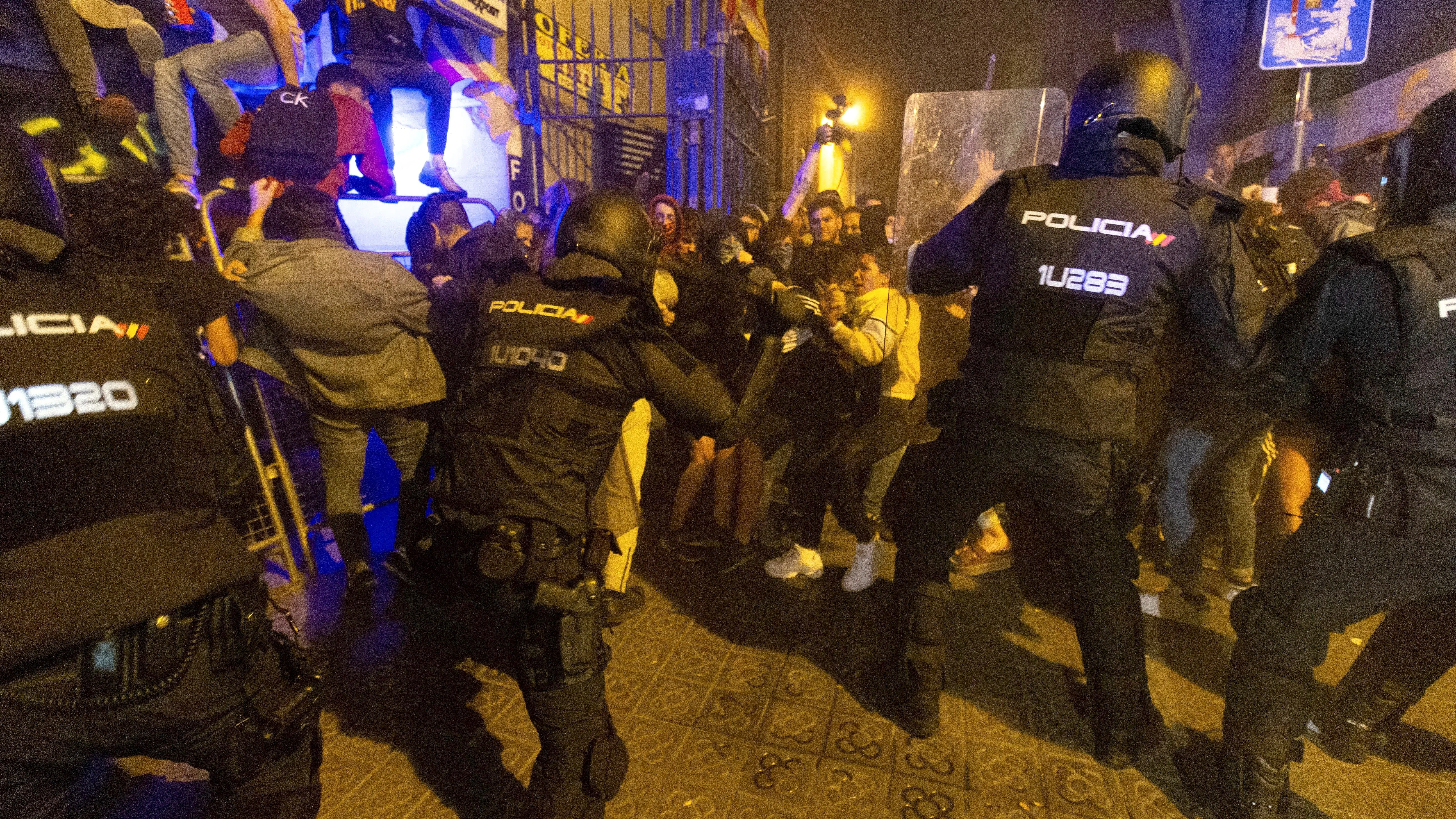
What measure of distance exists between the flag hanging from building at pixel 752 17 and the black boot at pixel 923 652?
7263 millimetres

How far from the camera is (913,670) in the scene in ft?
8.46

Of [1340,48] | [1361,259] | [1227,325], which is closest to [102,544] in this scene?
[1227,325]

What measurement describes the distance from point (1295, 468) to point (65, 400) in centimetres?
528

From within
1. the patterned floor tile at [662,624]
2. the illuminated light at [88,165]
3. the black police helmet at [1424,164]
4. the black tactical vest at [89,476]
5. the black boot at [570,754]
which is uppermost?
the illuminated light at [88,165]

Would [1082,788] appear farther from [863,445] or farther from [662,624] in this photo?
[662,624]

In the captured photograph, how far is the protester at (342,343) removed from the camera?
122 inches

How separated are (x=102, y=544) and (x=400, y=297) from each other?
2.19 meters

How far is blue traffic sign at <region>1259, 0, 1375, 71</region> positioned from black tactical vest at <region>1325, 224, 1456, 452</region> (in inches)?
226

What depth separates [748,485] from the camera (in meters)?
4.05

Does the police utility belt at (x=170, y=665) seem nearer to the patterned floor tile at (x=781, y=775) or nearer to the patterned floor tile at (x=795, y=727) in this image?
the patterned floor tile at (x=781, y=775)

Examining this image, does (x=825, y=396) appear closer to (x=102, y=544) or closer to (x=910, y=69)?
(x=102, y=544)

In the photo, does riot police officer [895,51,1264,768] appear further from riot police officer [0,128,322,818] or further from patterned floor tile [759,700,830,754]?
riot police officer [0,128,322,818]

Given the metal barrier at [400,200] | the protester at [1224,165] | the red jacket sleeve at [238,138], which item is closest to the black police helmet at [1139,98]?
the metal barrier at [400,200]

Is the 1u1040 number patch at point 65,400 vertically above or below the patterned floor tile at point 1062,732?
above
